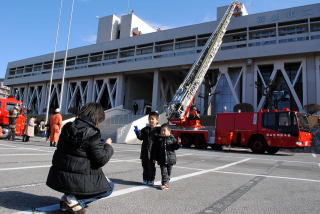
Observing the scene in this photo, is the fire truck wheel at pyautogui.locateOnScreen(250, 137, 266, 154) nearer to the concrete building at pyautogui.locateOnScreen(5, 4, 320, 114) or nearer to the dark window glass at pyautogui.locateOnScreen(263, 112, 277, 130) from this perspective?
the dark window glass at pyautogui.locateOnScreen(263, 112, 277, 130)

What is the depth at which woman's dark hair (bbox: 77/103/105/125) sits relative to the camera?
291 cm

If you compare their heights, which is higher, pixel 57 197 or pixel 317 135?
pixel 317 135

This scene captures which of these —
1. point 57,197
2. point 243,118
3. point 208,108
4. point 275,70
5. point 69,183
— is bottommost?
point 57,197

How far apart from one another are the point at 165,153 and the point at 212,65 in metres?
30.5

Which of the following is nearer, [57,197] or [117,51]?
[57,197]

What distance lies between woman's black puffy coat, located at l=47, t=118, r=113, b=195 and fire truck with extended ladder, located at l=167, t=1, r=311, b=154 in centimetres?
1392

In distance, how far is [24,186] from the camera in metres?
4.06

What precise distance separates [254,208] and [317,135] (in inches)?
775

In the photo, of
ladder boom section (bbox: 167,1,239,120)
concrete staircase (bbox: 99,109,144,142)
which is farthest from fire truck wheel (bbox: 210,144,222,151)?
concrete staircase (bbox: 99,109,144,142)

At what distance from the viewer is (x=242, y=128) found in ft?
53.6

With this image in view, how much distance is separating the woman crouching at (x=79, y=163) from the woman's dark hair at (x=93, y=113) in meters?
0.01

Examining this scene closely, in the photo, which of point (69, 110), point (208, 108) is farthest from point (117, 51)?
point (208, 108)

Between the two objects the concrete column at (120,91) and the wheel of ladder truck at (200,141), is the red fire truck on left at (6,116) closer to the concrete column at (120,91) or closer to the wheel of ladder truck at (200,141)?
the wheel of ladder truck at (200,141)

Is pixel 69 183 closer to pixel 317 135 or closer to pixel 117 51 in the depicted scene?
pixel 317 135
